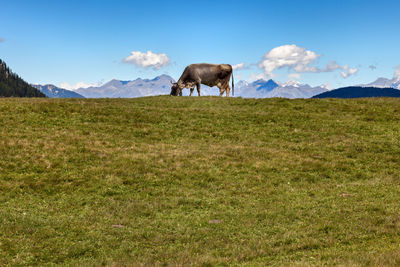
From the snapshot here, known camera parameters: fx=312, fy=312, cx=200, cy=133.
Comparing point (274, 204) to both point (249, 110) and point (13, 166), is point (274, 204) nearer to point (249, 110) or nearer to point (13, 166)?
point (13, 166)

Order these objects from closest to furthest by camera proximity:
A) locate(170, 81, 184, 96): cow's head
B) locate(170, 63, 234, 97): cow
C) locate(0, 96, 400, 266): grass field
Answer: locate(0, 96, 400, 266): grass field
locate(170, 63, 234, 97): cow
locate(170, 81, 184, 96): cow's head

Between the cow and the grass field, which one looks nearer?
the grass field

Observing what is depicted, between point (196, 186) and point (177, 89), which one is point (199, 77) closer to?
point (177, 89)

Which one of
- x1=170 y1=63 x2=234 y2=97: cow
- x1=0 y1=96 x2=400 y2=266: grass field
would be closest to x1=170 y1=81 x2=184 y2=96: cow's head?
x1=170 y1=63 x2=234 y2=97: cow

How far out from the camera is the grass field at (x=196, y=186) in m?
12.2

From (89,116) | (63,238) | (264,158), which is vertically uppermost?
(89,116)

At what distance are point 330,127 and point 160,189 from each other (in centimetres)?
2015

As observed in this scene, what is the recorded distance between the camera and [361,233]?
12.8 metres

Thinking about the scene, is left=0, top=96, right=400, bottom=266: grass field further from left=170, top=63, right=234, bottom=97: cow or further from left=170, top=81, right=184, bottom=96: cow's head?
left=170, top=63, right=234, bottom=97: cow

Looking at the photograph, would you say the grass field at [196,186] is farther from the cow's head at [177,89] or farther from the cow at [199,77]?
the cow at [199,77]

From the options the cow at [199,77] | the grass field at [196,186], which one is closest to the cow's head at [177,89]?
the cow at [199,77]

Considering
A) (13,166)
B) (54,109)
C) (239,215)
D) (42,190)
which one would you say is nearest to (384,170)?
(239,215)

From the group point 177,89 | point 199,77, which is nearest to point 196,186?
point 177,89

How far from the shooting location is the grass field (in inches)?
480
